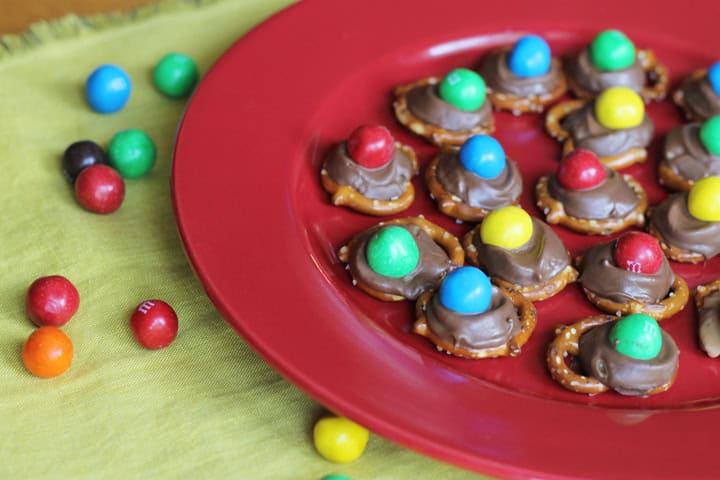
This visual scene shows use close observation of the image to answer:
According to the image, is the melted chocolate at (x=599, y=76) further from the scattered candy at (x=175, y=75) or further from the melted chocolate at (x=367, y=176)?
the scattered candy at (x=175, y=75)

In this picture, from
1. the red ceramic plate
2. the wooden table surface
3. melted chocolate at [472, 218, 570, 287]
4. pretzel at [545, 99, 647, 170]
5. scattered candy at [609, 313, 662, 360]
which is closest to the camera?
the red ceramic plate

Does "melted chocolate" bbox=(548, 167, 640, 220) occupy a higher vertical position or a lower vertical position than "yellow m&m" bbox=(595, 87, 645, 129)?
lower

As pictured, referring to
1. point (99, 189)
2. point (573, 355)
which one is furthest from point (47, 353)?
point (573, 355)

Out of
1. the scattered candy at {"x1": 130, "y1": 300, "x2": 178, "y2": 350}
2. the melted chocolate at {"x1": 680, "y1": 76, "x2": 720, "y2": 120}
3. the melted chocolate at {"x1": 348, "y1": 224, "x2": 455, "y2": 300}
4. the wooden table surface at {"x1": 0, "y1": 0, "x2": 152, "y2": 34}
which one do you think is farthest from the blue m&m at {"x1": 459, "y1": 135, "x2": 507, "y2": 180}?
the wooden table surface at {"x1": 0, "y1": 0, "x2": 152, "y2": 34}

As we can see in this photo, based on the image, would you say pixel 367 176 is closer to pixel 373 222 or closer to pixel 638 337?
pixel 373 222

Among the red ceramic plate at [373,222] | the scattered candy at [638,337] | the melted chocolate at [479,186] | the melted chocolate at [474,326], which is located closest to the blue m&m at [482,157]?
the melted chocolate at [479,186]

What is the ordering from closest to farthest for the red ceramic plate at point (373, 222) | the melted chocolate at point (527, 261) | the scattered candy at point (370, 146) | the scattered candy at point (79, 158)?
the red ceramic plate at point (373, 222)
the melted chocolate at point (527, 261)
the scattered candy at point (370, 146)
the scattered candy at point (79, 158)

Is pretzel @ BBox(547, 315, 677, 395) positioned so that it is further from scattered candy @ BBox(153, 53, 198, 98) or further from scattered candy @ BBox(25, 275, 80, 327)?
scattered candy @ BBox(153, 53, 198, 98)

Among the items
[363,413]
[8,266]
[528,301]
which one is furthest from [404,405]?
[8,266]
